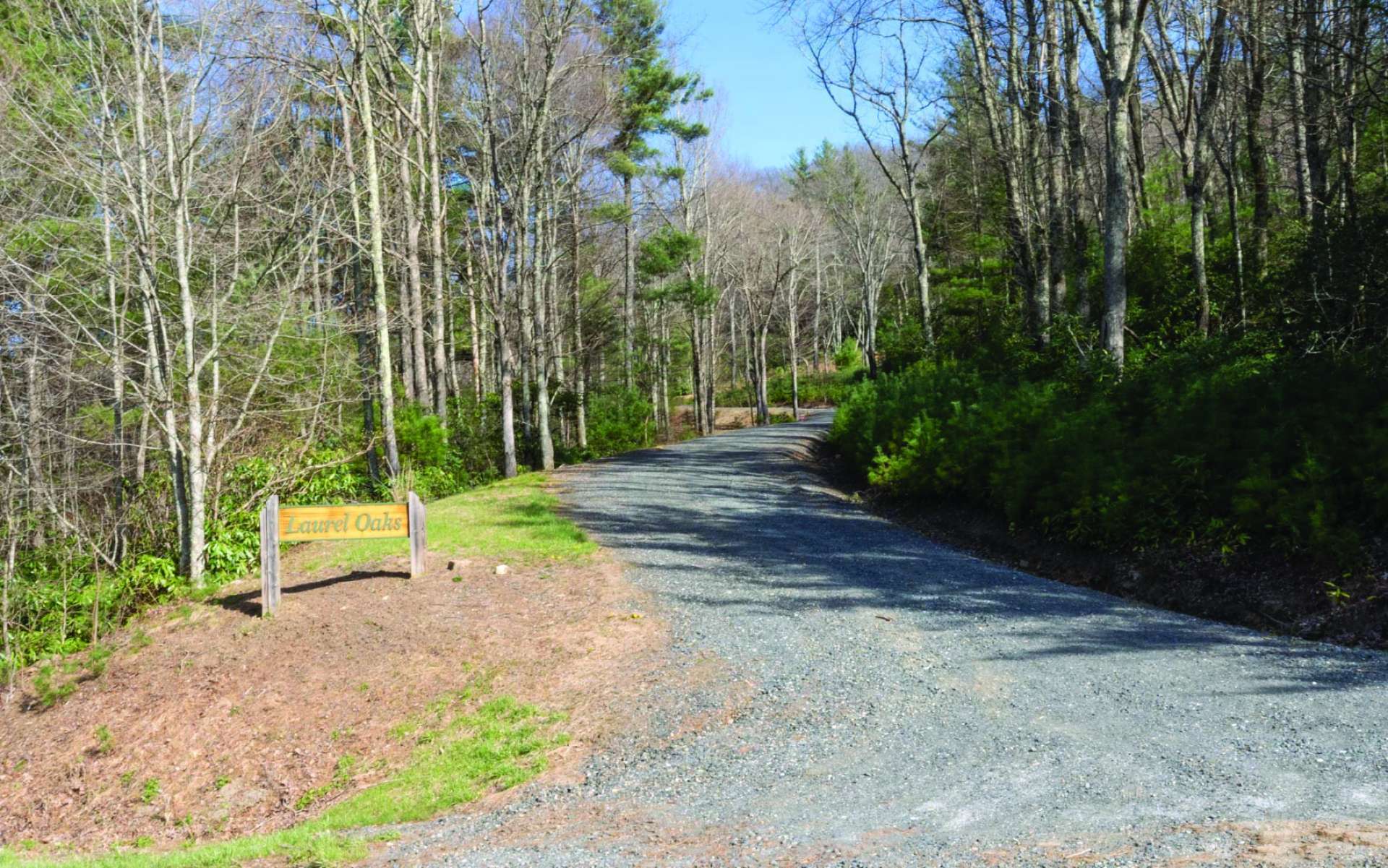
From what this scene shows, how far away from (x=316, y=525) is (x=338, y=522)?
20 centimetres

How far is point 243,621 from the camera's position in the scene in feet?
30.2

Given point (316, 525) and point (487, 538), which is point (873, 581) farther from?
point (316, 525)

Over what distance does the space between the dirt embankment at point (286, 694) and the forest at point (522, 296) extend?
5.06ft

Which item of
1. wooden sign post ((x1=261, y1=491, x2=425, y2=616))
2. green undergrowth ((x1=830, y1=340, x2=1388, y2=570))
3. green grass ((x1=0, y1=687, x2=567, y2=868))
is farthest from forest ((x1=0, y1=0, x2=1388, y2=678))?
green grass ((x1=0, y1=687, x2=567, y2=868))

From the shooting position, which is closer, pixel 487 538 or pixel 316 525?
pixel 316 525

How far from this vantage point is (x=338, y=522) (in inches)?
362

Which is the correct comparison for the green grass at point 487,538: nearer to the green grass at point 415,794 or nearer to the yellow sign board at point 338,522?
the yellow sign board at point 338,522

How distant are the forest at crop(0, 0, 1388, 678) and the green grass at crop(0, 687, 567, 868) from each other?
489 centimetres

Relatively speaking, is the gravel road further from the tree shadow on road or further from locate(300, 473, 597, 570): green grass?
locate(300, 473, 597, 570): green grass

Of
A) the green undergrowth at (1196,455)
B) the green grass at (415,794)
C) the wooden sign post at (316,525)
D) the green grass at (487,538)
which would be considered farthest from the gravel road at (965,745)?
the wooden sign post at (316,525)

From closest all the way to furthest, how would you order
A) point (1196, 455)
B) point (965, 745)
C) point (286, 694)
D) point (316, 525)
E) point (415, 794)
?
1. point (965, 745)
2. point (415, 794)
3. point (286, 694)
4. point (1196, 455)
5. point (316, 525)

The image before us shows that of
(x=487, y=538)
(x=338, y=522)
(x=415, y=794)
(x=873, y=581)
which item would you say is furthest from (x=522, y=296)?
(x=415, y=794)

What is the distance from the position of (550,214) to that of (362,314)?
7580mm

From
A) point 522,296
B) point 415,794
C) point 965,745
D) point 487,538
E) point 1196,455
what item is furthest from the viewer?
point 522,296
